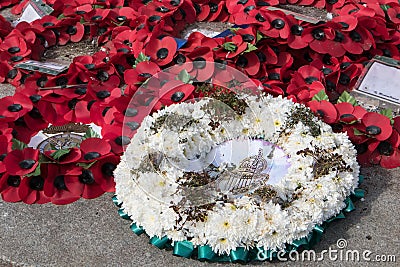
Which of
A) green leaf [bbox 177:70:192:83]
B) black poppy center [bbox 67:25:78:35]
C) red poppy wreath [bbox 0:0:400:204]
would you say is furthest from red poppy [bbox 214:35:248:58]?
black poppy center [bbox 67:25:78:35]

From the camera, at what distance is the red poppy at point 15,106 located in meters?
4.02

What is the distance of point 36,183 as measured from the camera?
353 centimetres

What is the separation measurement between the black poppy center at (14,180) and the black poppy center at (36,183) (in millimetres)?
85

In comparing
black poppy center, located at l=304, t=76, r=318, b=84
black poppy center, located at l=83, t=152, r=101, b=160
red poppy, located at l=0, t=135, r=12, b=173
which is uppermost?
black poppy center, located at l=83, t=152, r=101, b=160

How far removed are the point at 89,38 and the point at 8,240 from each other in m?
2.22

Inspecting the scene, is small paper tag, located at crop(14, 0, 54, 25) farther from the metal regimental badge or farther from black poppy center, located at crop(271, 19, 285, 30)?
black poppy center, located at crop(271, 19, 285, 30)

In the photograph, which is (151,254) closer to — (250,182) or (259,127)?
(250,182)

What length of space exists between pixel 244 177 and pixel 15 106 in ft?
5.51

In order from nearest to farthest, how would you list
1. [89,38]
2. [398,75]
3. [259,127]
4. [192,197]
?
1. [192,197]
2. [259,127]
3. [398,75]
4. [89,38]

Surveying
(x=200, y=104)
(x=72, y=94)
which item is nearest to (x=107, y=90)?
(x=72, y=94)

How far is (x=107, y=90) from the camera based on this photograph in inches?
167

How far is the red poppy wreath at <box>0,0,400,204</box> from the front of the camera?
3.55 metres

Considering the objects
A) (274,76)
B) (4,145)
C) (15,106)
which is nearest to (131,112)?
(4,145)

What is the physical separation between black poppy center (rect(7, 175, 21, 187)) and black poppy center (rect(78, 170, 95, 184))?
341mm
